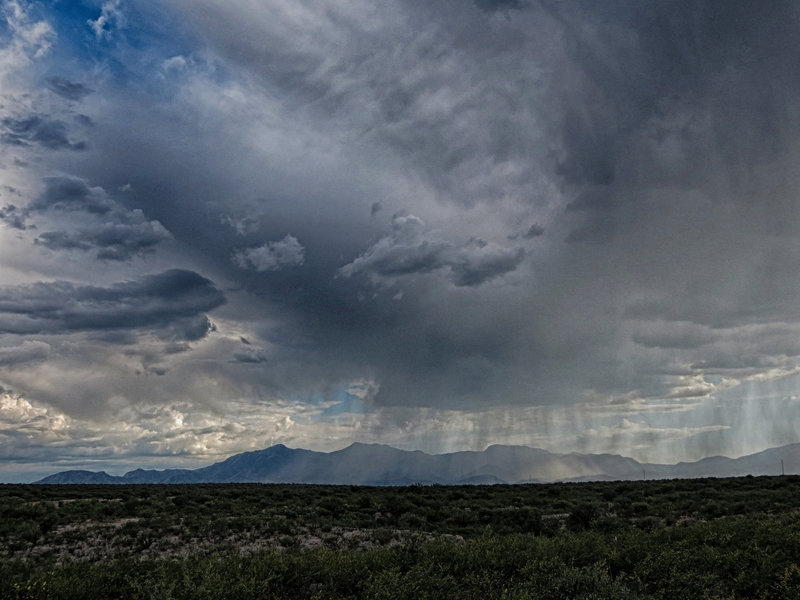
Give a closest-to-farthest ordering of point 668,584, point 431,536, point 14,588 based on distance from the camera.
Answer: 1. point 14,588
2. point 668,584
3. point 431,536

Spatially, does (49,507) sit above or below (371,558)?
below

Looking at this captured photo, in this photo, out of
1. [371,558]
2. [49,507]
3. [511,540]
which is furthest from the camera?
[49,507]

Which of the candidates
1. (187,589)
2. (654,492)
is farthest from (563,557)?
(654,492)

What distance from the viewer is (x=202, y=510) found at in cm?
3488

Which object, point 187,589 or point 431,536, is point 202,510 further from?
point 187,589

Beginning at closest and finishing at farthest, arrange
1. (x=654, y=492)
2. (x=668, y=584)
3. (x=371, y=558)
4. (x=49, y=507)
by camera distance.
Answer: (x=668, y=584), (x=371, y=558), (x=49, y=507), (x=654, y=492)

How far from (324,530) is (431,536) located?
594 cm

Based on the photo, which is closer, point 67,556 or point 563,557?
point 563,557

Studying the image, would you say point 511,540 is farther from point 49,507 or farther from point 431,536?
point 49,507

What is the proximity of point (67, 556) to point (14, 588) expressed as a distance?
39.8ft

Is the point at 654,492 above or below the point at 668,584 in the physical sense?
below

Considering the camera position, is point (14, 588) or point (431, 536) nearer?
point (14, 588)

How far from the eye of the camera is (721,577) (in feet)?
43.8

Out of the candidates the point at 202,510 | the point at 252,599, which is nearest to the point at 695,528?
the point at 252,599
